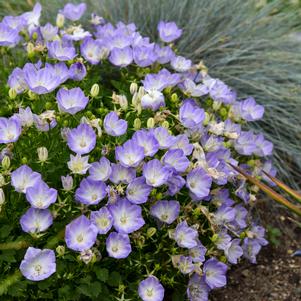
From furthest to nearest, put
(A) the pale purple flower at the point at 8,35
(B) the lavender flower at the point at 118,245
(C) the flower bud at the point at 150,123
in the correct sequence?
(A) the pale purple flower at the point at 8,35
(C) the flower bud at the point at 150,123
(B) the lavender flower at the point at 118,245

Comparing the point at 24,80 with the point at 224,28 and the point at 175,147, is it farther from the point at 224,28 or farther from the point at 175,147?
the point at 224,28

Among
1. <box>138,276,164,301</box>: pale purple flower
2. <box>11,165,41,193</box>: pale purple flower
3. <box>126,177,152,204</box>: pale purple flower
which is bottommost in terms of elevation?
<box>138,276,164,301</box>: pale purple flower

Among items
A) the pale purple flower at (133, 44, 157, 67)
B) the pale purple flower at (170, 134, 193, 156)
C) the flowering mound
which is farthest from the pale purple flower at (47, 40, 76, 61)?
the pale purple flower at (170, 134, 193, 156)

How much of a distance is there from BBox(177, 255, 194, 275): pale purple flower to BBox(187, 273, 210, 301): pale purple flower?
10 centimetres

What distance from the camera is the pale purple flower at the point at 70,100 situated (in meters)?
2.38

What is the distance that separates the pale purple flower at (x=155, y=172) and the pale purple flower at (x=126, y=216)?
0.10 meters

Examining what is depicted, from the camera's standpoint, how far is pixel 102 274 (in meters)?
2.22

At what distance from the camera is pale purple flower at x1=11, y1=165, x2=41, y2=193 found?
2.20 metres

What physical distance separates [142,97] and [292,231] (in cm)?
126

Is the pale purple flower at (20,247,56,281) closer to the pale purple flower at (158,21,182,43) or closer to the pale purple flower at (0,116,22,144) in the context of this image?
the pale purple flower at (0,116,22,144)

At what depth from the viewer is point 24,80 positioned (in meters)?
2.58

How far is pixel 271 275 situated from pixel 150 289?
93 centimetres

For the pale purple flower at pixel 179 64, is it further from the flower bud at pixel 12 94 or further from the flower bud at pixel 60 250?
the flower bud at pixel 60 250

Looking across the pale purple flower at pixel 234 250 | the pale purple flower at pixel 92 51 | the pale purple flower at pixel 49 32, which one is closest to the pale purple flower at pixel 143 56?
the pale purple flower at pixel 92 51
